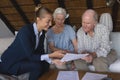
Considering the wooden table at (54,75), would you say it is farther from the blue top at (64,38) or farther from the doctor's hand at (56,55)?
the blue top at (64,38)

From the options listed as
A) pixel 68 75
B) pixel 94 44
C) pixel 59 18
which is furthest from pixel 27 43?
pixel 94 44

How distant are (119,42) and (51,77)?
4.15 ft

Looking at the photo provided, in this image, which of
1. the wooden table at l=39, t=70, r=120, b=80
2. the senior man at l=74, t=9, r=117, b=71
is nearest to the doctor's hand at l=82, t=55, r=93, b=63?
the senior man at l=74, t=9, r=117, b=71

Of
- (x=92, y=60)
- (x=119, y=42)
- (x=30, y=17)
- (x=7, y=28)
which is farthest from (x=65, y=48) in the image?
(x=7, y=28)

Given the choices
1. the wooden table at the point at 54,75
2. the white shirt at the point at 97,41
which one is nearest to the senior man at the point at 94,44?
the white shirt at the point at 97,41

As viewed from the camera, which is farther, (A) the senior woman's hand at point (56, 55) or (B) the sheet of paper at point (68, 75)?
(A) the senior woman's hand at point (56, 55)

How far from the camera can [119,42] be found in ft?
12.2

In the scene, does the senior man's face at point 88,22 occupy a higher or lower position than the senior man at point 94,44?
higher

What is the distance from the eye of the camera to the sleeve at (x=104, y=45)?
3.41 metres

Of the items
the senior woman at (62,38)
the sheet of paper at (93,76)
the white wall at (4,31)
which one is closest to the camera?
the sheet of paper at (93,76)

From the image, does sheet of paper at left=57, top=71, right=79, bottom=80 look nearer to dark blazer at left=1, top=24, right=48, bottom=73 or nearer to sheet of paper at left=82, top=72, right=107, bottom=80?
sheet of paper at left=82, top=72, right=107, bottom=80

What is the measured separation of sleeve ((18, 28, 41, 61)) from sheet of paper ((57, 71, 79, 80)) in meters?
0.32

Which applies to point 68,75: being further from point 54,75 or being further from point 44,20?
point 44,20

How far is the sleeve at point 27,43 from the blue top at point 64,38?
73cm
